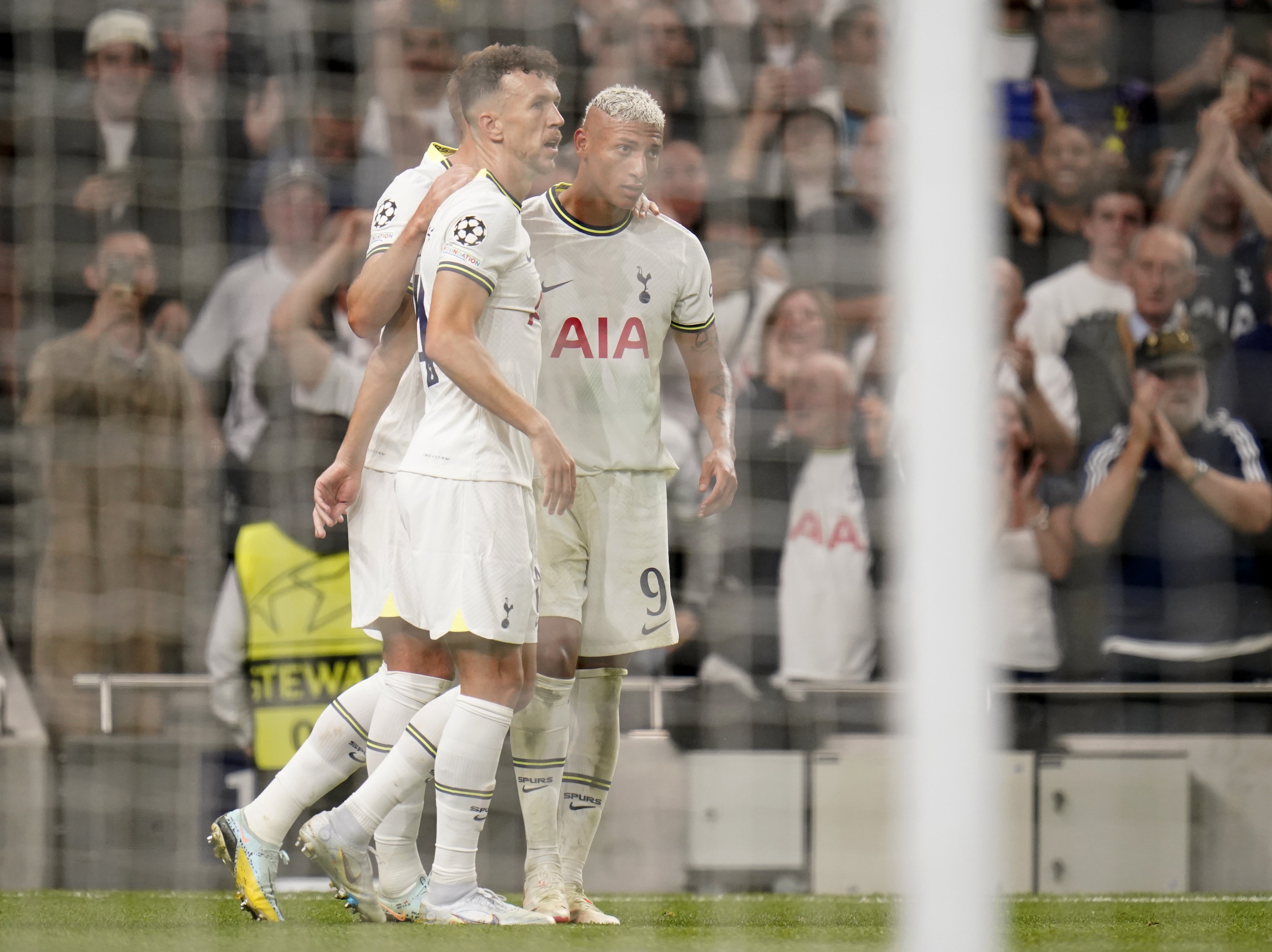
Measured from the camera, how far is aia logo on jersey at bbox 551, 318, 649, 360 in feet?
13.3

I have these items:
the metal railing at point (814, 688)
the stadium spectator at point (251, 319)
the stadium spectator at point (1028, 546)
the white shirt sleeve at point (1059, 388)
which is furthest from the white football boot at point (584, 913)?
the white shirt sleeve at point (1059, 388)

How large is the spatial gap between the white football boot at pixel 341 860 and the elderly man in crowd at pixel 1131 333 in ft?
9.43

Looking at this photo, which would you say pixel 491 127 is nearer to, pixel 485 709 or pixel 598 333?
pixel 598 333

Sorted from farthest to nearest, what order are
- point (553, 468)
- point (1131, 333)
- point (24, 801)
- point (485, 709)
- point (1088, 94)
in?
point (1088, 94)
point (1131, 333)
point (24, 801)
point (485, 709)
point (553, 468)

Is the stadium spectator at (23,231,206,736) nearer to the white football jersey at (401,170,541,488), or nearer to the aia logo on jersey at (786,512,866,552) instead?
the aia logo on jersey at (786,512,866,552)

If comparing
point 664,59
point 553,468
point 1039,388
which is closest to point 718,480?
point 553,468

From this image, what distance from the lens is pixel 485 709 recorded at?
3533 millimetres

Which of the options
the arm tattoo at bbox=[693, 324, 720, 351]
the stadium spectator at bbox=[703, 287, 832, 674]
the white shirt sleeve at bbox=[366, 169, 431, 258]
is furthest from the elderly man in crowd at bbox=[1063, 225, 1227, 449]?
the white shirt sleeve at bbox=[366, 169, 431, 258]

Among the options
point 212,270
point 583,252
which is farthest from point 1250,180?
point 212,270

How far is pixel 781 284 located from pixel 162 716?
249cm

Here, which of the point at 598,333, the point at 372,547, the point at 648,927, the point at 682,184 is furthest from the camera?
the point at 682,184

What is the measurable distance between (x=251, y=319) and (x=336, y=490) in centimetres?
199

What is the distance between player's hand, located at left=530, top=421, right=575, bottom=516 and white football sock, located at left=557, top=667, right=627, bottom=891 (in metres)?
0.78

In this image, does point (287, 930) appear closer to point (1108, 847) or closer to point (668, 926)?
point (668, 926)
